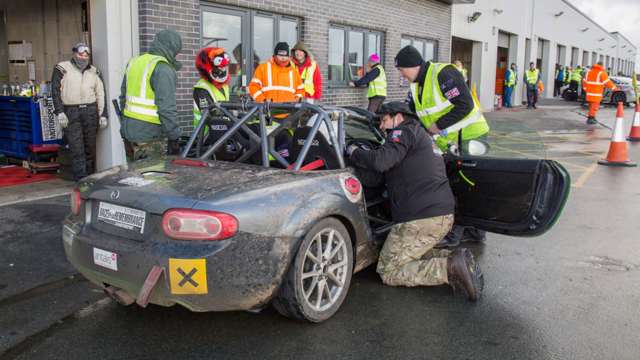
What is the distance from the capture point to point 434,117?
5.47 metres

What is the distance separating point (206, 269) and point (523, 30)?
26.9 meters

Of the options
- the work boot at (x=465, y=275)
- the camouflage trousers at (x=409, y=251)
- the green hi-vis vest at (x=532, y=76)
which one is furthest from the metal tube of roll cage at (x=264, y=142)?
the green hi-vis vest at (x=532, y=76)

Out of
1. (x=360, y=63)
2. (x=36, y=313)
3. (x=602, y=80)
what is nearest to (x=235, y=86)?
(x=360, y=63)

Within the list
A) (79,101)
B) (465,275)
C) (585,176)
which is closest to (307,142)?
(465,275)

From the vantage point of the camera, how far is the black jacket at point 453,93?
206 inches

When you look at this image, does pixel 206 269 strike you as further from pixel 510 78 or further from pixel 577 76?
pixel 577 76

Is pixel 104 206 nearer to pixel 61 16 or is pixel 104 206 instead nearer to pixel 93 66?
pixel 93 66

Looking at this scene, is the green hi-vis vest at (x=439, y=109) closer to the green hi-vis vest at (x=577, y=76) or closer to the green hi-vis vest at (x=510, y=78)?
the green hi-vis vest at (x=510, y=78)

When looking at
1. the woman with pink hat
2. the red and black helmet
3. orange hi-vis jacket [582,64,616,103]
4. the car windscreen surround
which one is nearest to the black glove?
the red and black helmet

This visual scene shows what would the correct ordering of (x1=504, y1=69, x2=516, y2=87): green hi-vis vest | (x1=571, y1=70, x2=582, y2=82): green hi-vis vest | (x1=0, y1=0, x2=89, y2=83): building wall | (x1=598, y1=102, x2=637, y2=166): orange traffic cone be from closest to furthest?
1. (x1=0, y1=0, x2=89, y2=83): building wall
2. (x1=598, y1=102, x2=637, y2=166): orange traffic cone
3. (x1=504, y1=69, x2=516, y2=87): green hi-vis vest
4. (x1=571, y1=70, x2=582, y2=82): green hi-vis vest

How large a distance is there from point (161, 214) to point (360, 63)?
10.5 meters

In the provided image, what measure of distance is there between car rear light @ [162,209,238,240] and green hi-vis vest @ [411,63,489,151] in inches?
116

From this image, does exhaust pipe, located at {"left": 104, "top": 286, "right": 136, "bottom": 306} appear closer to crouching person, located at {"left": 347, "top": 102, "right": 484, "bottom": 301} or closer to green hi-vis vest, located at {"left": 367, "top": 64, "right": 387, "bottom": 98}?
crouching person, located at {"left": 347, "top": 102, "right": 484, "bottom": 301}

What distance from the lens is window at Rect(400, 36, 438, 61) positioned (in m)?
14.9
